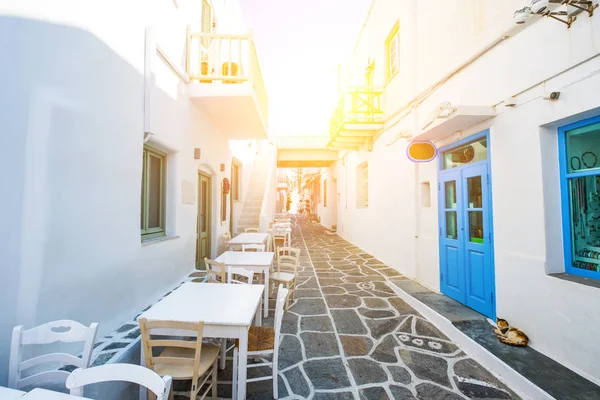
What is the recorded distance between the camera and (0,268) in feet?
6.29

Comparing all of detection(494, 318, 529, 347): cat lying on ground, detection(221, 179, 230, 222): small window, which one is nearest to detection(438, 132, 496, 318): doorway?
detection(494, 318, 529, 347): cat lying on ground

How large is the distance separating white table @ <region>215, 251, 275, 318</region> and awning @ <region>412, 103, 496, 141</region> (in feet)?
11.4

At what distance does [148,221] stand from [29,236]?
203 cm

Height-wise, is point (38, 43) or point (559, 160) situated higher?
point (38, 43)

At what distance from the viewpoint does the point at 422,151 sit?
5.13 metres

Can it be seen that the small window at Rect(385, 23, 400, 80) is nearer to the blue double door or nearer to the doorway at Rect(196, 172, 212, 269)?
the blue double door

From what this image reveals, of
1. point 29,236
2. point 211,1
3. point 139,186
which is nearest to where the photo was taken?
point 29,236

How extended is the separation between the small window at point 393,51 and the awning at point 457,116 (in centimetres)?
316

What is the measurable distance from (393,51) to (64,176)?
787 cm

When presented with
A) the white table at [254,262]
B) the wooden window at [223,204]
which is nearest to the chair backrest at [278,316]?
the white table at [254,262]

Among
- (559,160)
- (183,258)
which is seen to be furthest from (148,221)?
(559,160)

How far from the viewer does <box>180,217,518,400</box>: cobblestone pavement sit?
104 inches

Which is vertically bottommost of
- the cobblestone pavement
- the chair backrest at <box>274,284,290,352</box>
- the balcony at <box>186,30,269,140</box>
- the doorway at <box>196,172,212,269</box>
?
the cobblestone pavement

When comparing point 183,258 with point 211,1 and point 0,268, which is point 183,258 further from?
point 211,1
